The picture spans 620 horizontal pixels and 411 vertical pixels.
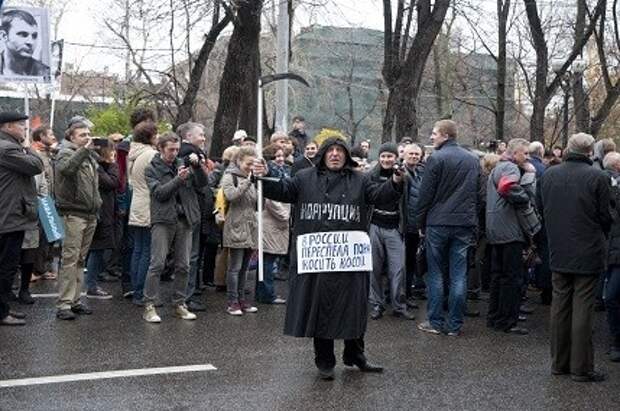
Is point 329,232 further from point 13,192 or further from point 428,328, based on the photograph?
point 13,192

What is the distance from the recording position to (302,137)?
50.1ft

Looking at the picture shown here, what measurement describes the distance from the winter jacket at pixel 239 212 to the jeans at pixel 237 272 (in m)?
0.11

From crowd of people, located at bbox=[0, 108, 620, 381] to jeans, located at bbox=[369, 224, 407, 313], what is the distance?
0.02 m

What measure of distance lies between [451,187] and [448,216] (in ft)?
0.95

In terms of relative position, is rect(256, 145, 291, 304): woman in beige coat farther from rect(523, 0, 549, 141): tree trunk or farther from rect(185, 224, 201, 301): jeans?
rect(523, 0, 549, 141): tree trunk

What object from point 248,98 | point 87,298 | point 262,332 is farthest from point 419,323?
point 248,98

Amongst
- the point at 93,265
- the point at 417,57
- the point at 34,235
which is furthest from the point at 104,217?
the point at 417,57

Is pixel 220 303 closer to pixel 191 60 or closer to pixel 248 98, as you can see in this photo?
pixel 248 98

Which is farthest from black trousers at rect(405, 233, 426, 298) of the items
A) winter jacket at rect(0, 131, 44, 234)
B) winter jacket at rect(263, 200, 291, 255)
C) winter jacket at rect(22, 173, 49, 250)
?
winter jacket at rect(0, 131, 44, 234)

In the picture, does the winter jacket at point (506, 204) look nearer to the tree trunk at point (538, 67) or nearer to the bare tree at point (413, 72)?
the bare tree at point (413, 72)

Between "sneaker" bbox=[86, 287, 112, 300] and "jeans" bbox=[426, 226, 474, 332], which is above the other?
"jeans" bbox=[426, 226, 474, 332]

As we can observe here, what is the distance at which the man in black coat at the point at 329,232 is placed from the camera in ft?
22.3

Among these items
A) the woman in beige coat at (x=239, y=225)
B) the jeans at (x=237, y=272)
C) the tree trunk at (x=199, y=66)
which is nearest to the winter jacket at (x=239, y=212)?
the woman in beige coat at (x=239, y=225)

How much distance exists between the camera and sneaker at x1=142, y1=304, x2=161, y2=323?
900 cm
